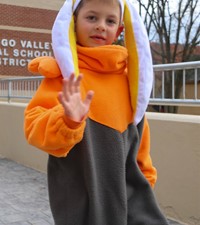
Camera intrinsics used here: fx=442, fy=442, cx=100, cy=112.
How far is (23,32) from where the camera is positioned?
19125mm

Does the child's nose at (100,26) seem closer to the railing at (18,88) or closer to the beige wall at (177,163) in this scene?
the beige wall at (177,163)

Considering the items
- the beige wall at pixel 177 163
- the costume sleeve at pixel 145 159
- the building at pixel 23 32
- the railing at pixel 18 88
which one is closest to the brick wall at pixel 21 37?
the building at pixel 23 32

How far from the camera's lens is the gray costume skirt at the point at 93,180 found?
5.54ft

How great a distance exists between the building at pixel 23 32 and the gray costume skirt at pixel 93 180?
55.7 feet

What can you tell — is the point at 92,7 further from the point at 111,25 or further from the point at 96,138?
the point at 96,138

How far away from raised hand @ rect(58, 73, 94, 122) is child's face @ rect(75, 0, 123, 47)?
367mm

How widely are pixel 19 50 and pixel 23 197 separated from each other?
552 inches

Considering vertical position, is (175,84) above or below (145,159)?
above

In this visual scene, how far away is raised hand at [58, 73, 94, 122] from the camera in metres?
1.46

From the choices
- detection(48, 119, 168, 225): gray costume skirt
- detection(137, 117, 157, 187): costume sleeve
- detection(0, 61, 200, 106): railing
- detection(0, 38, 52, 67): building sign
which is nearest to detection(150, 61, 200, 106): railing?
detection(0, 61, 200, 106): railing

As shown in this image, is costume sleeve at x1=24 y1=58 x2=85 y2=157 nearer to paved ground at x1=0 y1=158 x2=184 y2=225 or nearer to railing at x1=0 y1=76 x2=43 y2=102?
paved ground at x1=0 y1=158 x2=184 y2=225

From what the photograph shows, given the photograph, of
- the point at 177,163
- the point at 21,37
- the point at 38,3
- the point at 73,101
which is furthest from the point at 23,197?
the point at 38,3

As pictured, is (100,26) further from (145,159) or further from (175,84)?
(175,84)

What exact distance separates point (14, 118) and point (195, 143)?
Result: 14.4 feet
